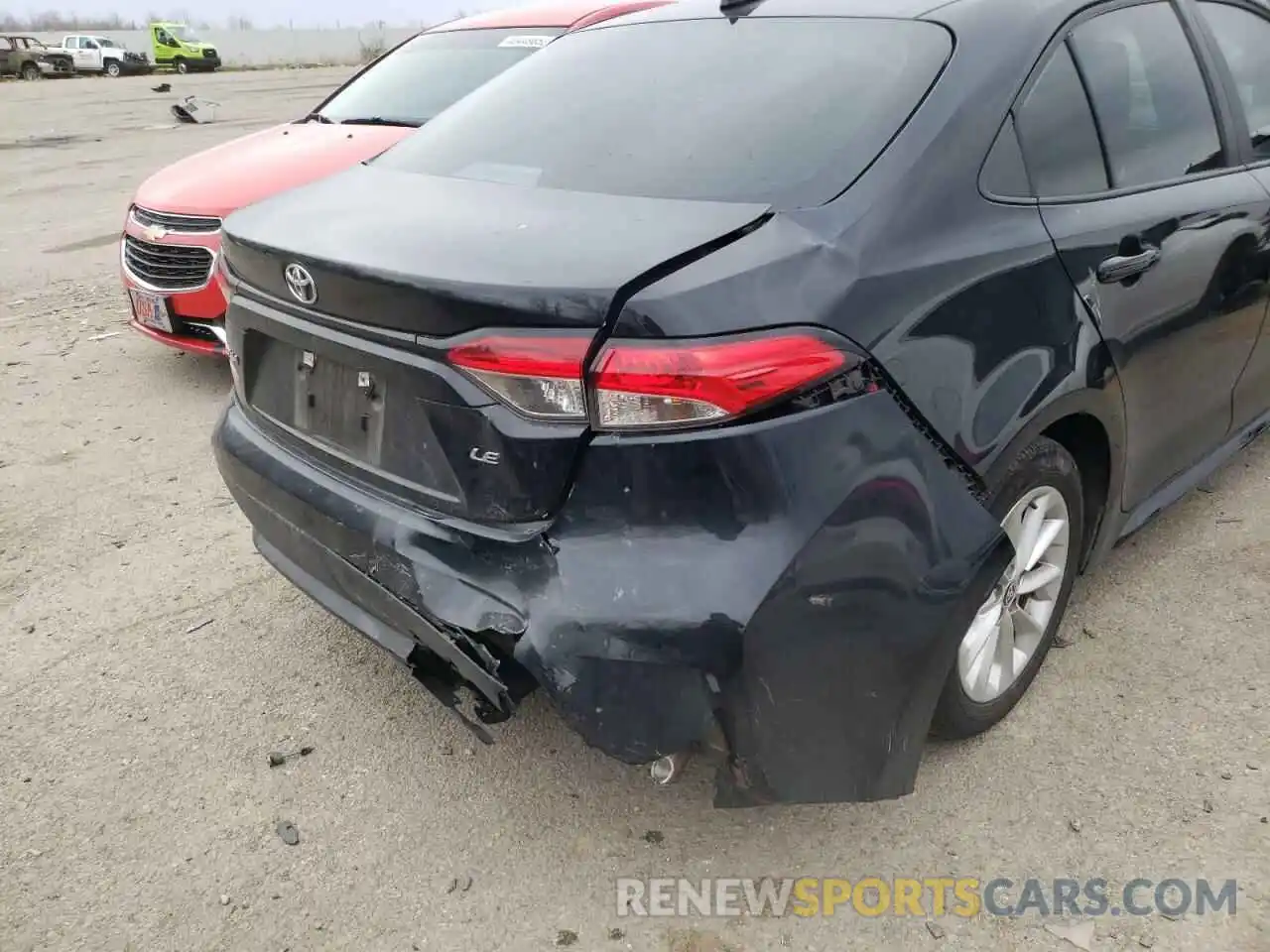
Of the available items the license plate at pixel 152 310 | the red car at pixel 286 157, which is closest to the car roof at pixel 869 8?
the red car at pixel 286 157

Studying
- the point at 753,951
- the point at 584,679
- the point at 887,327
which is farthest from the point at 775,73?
the point at 753,951

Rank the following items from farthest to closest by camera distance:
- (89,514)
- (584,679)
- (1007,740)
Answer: (89,514) < (1007,740) < (584,679)

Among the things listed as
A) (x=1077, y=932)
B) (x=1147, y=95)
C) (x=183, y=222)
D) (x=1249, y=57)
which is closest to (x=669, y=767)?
(x=1077, y=932)

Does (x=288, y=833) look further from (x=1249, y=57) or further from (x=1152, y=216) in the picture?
(x=1249, y=57)

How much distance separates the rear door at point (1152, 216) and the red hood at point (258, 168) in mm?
3351

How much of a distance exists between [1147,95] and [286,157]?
13.0ft

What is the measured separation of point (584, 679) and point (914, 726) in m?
0.69

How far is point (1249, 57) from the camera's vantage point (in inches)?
118

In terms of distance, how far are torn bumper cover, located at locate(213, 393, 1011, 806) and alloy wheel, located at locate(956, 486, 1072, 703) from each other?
32cm

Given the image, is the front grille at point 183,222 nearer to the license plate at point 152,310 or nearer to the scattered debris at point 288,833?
the license plate at point 152,310

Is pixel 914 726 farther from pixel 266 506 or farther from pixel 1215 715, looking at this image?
pixel 266 506

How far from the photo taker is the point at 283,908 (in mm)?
2057

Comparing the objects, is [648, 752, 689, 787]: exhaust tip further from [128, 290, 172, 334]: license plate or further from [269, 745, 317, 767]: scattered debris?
[128, 290, 172, 334]: license plate

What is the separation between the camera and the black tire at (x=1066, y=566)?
2090 millimetres
